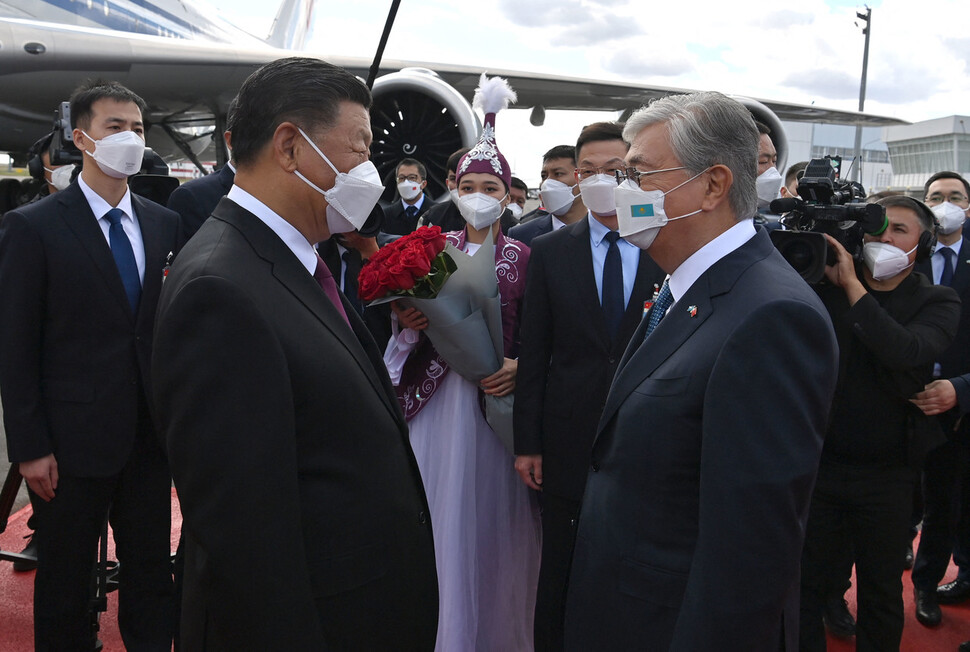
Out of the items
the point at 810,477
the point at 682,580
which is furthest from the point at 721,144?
the point at 682,580

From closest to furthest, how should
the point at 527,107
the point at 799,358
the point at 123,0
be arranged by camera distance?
the point at 799,358, the point at 123,0, the point at 527,107

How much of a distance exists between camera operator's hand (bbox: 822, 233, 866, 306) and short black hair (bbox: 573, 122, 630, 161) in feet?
2.89

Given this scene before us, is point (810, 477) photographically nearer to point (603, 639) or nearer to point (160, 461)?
point (603, 639)

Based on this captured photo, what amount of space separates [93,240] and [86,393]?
0.52m

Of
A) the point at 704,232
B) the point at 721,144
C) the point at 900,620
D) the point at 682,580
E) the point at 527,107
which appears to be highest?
the point at 527,107

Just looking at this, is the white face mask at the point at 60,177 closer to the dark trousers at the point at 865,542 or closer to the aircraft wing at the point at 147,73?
the aircraft wing at the point at 147,73

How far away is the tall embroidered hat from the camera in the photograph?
297 centimetres

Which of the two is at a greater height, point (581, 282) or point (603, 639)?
point (581, 282)

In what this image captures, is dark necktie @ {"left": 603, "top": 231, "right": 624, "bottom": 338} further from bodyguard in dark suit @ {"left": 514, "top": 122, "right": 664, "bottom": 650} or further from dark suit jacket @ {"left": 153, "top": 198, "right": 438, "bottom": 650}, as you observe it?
dark suit jacket @ {"left": 153, "top": 198, "right": 438, "bottom": 650}

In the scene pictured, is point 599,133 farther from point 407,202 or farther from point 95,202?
point 407,202

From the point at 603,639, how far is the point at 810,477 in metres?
0.53

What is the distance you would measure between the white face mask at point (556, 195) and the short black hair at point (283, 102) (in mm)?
2861

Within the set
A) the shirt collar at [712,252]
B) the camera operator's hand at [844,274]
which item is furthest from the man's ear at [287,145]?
the camera operator's hand at [844,274]

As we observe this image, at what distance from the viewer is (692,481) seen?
133 cm
